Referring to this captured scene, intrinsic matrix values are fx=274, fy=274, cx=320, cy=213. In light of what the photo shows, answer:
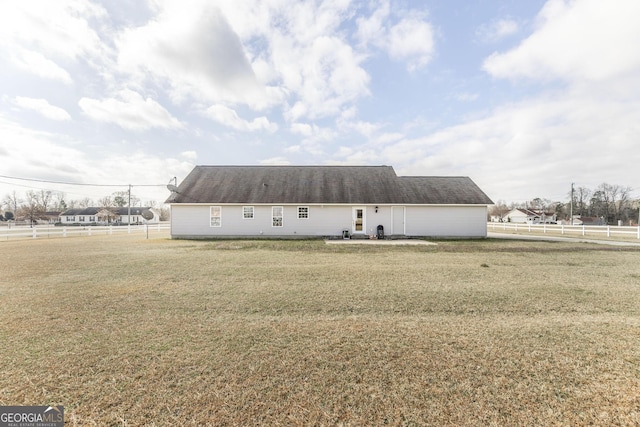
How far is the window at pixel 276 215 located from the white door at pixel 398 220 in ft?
27.2

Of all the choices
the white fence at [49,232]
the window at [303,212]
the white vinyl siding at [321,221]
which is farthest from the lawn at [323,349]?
the white fence at [49,232]

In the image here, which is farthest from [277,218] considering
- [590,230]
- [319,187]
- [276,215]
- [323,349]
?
[590,230]

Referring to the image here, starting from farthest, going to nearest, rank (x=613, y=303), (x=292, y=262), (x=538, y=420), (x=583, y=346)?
(x=292, y=262) < (x=613, y=303) < (x=583, y=346) < (x=538, y=420)

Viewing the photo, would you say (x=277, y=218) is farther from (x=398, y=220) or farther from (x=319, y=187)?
(x=398, y=220)

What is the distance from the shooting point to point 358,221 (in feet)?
66.4

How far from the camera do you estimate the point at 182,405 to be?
2.77 meters

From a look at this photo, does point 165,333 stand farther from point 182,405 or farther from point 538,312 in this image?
point 538,312

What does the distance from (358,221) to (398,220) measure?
9.72 feet

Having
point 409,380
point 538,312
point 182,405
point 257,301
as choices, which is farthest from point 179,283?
point 538,312

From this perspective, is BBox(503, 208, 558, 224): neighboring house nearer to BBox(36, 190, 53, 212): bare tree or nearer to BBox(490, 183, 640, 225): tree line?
BBox(490, 183, 640, 225): tree line

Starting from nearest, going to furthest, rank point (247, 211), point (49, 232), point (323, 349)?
1. point (323, 349)
2. point (247, 211)
3. point (49, 232)

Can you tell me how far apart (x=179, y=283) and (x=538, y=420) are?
25.2 ft

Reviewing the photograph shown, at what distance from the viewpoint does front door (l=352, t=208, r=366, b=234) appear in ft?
66.1

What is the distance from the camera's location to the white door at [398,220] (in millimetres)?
20203
